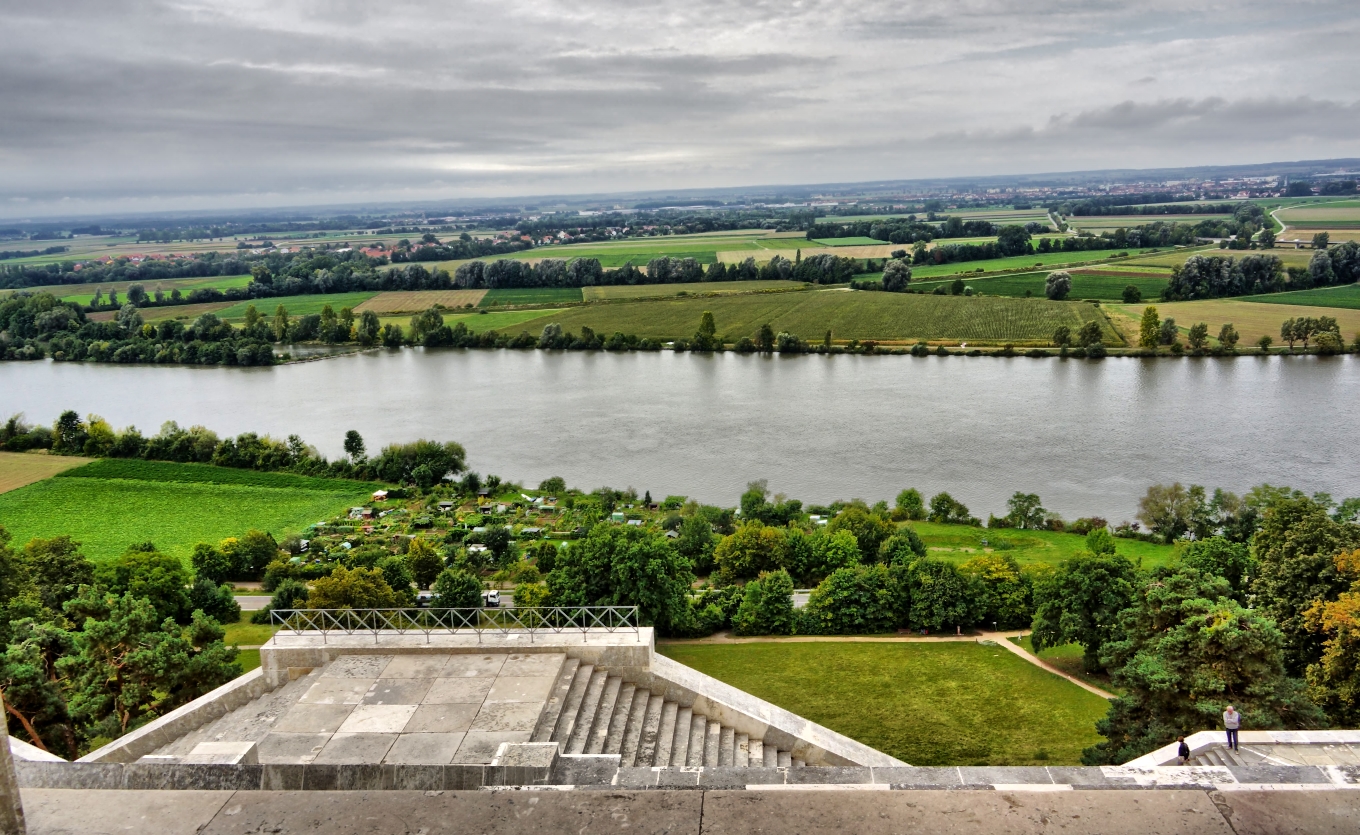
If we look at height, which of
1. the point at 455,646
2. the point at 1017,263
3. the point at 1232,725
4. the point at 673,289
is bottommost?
the point at 455,646

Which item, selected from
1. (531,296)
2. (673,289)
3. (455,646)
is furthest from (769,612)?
(531,296)

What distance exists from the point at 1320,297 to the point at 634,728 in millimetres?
80053

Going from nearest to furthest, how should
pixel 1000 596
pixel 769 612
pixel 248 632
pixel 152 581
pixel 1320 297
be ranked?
pixel 769 612 < pixel 1000 596 < pixel 248 632 < pixel 152 581 < pixel 1320 297

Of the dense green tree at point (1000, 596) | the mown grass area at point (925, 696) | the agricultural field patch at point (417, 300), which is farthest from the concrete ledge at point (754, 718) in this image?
the agricultural field patch at point (417, 300)

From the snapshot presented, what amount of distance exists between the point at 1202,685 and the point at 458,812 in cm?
1166

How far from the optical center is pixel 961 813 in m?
6.57

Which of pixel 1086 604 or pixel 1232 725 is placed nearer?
pixel 1232 725

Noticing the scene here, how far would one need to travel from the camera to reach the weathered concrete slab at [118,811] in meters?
6.47

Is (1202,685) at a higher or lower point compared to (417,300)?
lower

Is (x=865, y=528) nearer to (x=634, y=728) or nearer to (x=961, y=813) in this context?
(x=634, y=728)

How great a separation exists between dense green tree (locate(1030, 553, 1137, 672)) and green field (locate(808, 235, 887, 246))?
10865 cm

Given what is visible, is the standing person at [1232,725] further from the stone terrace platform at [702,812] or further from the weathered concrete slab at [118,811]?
the weathered concrete slab at [118,811]

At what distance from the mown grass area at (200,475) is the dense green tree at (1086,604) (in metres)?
32.2

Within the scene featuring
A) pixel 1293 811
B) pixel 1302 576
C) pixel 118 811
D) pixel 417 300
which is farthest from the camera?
pixel 417 300
